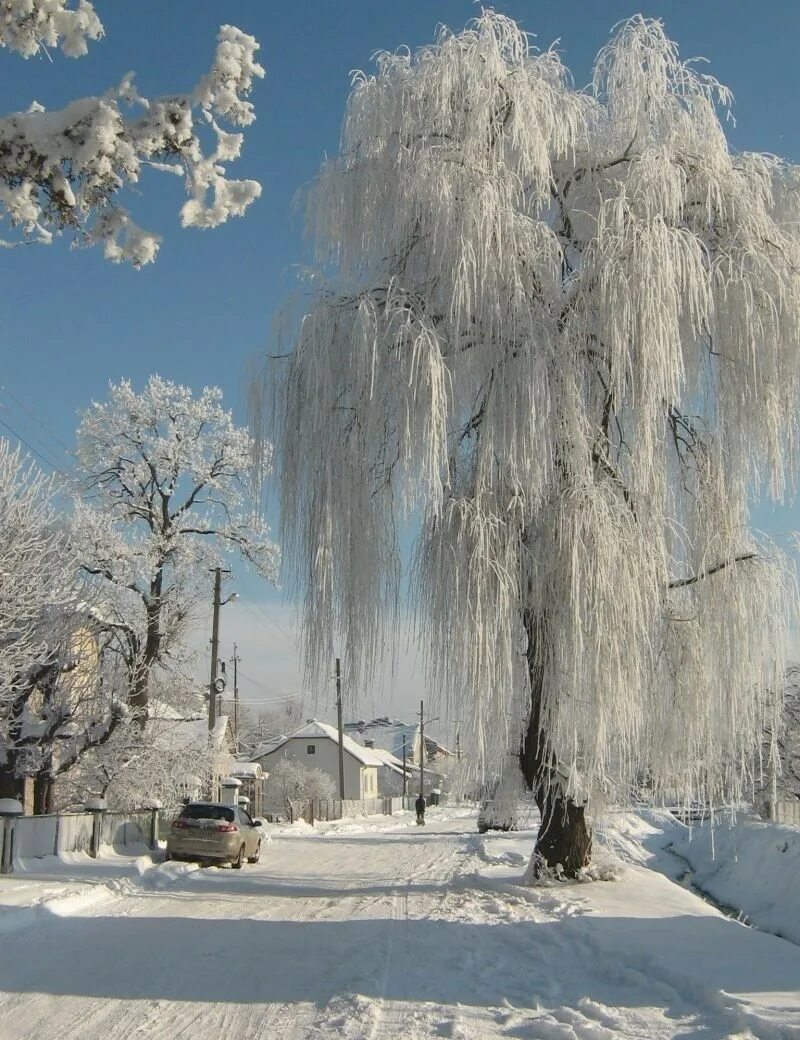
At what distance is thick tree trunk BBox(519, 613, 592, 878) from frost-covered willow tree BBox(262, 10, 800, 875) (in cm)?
7

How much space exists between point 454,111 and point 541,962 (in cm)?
929

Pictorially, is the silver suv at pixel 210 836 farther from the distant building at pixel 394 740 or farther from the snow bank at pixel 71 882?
the distant building at pixel 394 740

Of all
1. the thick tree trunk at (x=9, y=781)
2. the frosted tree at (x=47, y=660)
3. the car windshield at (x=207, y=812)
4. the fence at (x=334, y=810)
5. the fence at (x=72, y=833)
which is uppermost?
the frosted tree at (x=47, y=660)

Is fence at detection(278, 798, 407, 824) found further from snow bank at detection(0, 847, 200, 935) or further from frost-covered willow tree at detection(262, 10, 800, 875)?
frost-covered willow tree at detection(262, 10, 800, 875)

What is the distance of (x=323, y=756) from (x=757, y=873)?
6984 cm

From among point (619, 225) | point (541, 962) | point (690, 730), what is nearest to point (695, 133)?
point (619, 225)

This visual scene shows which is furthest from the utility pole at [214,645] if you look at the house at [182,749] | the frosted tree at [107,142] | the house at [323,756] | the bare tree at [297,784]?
the house at [323,756]

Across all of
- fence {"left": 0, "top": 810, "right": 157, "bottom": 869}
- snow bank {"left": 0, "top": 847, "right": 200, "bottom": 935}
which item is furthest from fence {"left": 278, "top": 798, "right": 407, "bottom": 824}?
snow bank {"left": 0, "top": 847, "right": 200, "bottom": 935}

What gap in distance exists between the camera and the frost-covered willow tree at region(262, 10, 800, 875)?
1062cm

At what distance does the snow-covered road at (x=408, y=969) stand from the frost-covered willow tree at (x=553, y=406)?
75.3 inches

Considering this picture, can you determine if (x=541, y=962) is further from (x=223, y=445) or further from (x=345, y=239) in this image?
(x=223, y=445)

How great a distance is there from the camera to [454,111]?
38.9 ft

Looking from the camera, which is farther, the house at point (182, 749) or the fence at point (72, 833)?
the house at point (182, 749)

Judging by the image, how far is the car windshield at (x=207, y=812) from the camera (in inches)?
849
